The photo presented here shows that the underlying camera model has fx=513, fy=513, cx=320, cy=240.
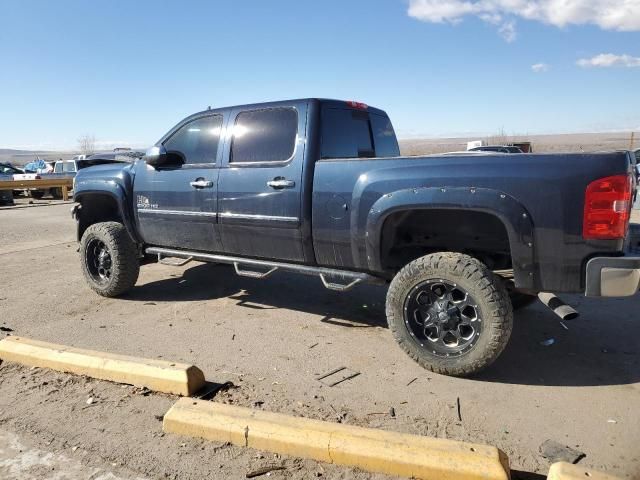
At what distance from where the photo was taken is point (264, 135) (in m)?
4.70

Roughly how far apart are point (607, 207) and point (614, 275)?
42 centimetres

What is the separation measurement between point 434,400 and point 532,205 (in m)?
1.41

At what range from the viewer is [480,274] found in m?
3.50

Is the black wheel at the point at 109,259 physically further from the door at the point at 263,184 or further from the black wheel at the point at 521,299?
the black wheel at the point at 521,299

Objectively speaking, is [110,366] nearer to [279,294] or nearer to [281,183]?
[281,183]

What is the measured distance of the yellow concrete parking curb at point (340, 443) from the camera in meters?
2.42

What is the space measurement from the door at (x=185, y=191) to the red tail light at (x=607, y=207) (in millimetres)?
3165

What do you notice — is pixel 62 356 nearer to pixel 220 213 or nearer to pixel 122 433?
pixel 122 433

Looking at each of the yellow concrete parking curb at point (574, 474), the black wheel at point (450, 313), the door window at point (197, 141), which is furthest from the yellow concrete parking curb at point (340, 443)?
the door window at point (197, 141)

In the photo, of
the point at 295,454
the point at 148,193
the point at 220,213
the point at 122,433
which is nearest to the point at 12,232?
the point at 148,193

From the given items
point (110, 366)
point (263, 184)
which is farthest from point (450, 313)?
point (110, 366)

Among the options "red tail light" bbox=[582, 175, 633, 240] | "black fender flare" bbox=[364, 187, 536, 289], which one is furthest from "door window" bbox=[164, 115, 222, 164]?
"red tail light" bbox=[582, 175, 633, 240]

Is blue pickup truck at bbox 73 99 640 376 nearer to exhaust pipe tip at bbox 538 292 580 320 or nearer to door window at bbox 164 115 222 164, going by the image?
door window at bbox 164 115 222 164

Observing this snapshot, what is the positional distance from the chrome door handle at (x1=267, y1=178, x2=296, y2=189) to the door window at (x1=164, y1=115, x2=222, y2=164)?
0.87 m
